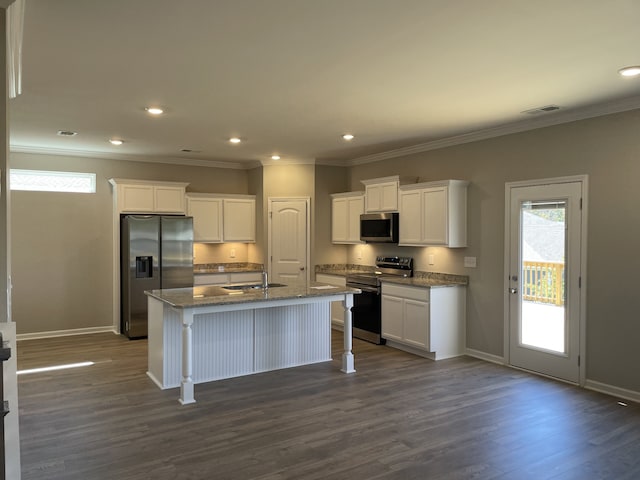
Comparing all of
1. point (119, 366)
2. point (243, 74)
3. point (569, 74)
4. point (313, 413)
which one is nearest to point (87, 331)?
point (119, 366)

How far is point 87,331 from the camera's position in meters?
6.95

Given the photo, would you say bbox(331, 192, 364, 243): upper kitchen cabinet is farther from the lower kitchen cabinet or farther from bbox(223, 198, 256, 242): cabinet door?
the lower kitchen cabinet

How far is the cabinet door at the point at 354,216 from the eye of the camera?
7199mm

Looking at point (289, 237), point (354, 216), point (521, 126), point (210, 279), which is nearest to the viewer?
point (521, 126)

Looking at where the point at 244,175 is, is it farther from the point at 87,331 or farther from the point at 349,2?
the point at 349,2

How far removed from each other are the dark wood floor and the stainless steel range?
1200 millimetres

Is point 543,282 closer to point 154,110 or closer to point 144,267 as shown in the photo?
point 154,110

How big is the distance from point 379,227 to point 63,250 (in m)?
4.47

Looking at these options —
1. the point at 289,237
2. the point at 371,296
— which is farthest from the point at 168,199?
the point at 371,296

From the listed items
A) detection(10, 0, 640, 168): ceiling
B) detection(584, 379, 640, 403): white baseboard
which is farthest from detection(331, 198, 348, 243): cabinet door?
detection(584, 379, 640, 403): white baseboard

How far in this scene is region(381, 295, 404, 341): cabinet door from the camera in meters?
6.01

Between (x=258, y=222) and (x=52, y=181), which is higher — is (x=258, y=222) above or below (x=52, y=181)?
below

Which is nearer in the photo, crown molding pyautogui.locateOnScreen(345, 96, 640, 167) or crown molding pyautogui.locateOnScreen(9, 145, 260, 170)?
crown molding pyautogui.locateOnScreen(345, 96, 640, 167)

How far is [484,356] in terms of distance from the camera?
5.63m
